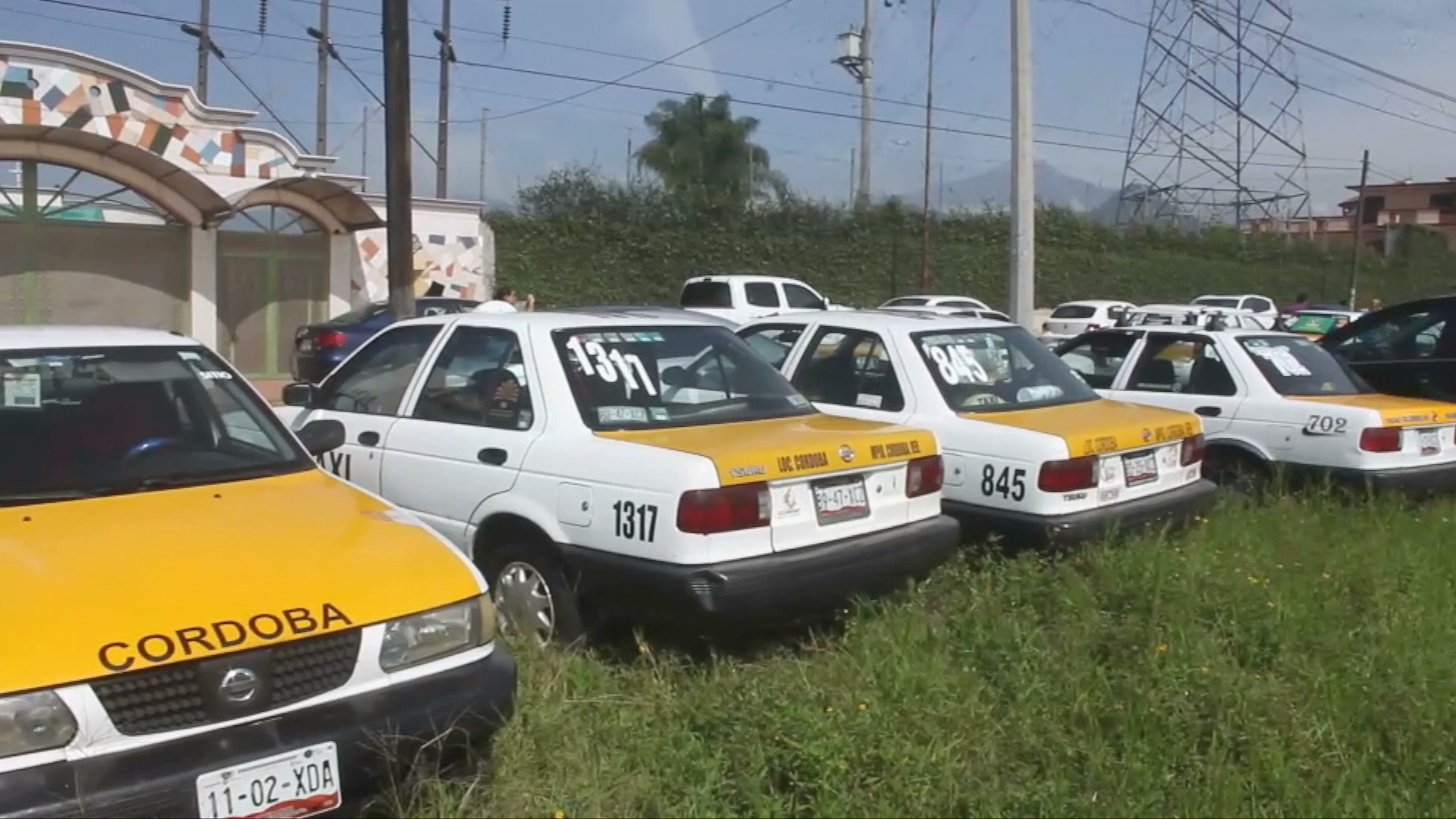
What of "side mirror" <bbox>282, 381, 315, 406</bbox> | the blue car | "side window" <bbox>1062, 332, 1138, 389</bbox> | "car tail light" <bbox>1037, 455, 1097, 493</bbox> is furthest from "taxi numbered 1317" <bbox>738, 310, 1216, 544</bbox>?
the blue car

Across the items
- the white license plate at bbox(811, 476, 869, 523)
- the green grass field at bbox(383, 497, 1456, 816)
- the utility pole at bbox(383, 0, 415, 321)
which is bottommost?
the green grass field at bbox(383, 497, 1456, 816)

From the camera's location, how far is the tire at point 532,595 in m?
4.91

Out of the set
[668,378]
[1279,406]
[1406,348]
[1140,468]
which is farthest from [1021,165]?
[668,378]

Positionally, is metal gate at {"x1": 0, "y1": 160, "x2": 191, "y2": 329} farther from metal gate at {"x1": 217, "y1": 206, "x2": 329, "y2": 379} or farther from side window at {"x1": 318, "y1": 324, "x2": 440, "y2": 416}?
side window at {"x1": 318, "y1": 324, "x2": 440, "y2": 416}

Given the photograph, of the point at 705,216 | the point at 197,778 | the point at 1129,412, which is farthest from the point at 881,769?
the point at 705,216

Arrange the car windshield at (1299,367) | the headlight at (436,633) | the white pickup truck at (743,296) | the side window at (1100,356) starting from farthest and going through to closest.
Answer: the white pickup truck at (743,296) → the side window at (1100,356) → the car windshield at (1299,367) → the headlight at (436,633)

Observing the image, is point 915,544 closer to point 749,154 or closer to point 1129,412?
point 1129,412

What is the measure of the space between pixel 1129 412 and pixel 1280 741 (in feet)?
8.91

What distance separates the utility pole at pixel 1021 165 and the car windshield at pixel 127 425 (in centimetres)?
957

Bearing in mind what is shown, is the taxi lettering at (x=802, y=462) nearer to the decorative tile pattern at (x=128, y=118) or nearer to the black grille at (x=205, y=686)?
the black grille at (x=205, y=686)

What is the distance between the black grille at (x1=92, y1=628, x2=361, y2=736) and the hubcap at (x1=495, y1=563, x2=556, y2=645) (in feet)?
5.79

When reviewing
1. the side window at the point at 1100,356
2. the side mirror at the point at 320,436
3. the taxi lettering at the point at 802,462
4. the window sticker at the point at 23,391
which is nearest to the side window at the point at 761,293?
the side window at the point at 1100,356

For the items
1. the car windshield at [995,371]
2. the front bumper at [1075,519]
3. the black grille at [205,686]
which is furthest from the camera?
the car windshield at [995,371]

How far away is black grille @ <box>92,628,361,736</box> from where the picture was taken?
288 centimetres
